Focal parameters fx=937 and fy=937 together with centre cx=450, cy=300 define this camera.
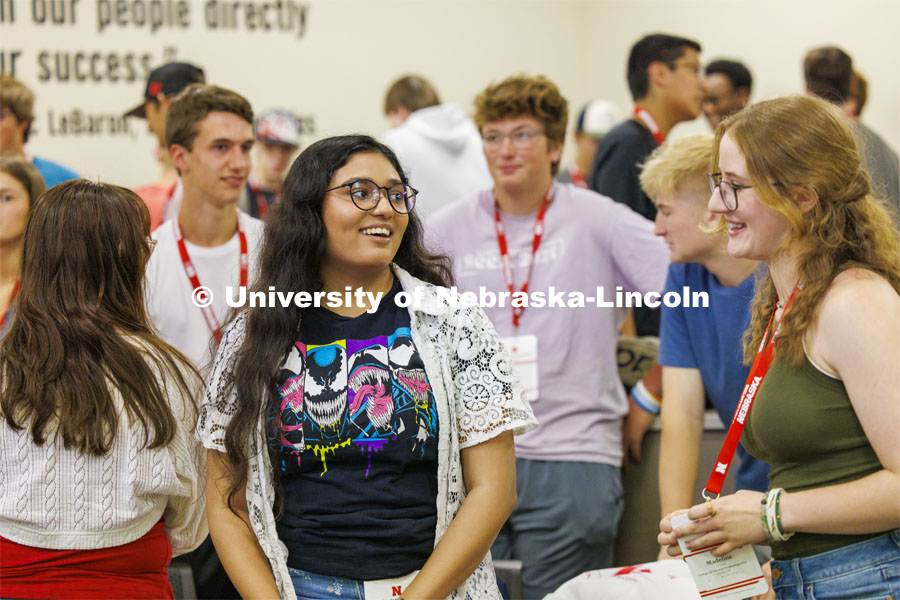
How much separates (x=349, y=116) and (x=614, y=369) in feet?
12.6

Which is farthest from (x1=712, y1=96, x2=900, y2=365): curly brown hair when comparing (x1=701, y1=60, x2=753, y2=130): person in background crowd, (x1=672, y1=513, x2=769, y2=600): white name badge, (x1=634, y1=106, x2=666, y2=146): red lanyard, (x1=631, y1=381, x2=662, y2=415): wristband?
(x1=701, y1=60, x2=753, y2=130): person in background crowd

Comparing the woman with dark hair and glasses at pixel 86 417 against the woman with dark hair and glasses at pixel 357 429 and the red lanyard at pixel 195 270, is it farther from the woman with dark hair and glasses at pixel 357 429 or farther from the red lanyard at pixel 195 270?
A: the red lanyard at pixel 195 270

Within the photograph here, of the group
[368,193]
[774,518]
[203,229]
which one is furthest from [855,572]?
[203,229]

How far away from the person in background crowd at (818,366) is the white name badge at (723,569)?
0.02m

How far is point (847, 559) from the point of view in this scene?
1.58 m

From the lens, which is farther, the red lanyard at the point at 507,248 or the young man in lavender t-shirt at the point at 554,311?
the red lanyard at the point at 507,248

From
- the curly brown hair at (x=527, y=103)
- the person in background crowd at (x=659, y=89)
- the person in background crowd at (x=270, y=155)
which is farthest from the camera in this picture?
the person in background crowd at (x=270, y=155)

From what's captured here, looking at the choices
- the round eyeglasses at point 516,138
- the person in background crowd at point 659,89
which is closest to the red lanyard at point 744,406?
the round eyeglasses at point 516,138

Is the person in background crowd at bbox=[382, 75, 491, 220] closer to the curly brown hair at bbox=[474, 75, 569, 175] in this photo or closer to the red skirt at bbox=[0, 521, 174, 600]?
the curly brown hair at bbox=[474, 75, 569, 175]

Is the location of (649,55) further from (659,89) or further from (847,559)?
(847,559)

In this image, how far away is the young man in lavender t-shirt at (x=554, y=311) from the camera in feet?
8.90

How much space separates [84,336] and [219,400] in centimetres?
29

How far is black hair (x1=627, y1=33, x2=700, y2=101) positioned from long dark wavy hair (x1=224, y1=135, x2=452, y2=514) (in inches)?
83.2

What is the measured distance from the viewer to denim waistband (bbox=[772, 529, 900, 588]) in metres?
1.56
